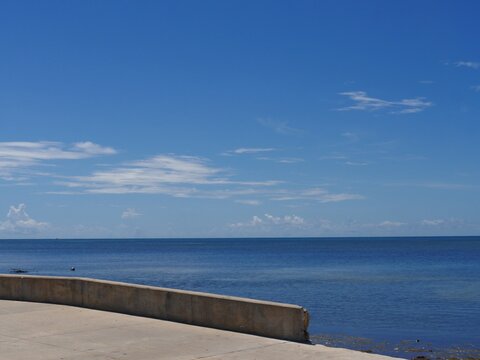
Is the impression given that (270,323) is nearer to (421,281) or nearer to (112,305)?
(112,305)

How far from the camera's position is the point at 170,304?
12078 millimetres

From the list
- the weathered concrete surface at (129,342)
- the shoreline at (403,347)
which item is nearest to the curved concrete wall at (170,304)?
the weathered concrete surface at (129,342)

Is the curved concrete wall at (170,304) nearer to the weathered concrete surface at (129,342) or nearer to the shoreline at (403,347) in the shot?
the weathered concrete surface at (129,342)

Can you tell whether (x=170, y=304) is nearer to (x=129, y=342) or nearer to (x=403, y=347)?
(x=129, y=342)

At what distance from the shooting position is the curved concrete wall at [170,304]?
10414 millimetres

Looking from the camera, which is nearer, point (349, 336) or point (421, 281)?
point (349, 336)

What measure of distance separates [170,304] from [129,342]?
75.2 inches

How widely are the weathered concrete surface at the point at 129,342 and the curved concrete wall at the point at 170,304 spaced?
226mm

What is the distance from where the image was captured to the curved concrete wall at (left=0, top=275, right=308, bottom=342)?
10414 mm

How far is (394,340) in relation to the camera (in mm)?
23688

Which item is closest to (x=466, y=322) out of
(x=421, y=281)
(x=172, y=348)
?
(x=172, y=348)

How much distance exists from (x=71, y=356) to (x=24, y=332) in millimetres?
2266

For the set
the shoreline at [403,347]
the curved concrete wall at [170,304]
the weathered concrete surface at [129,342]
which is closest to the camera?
the weathered concrete surface at [129,342]

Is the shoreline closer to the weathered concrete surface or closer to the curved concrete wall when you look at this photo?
the curved concrete wall
